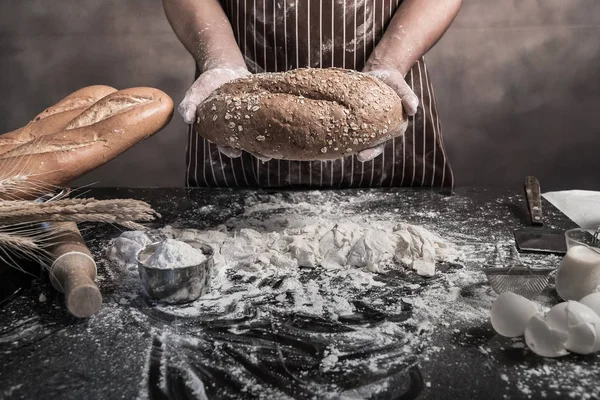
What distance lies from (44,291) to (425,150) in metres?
1.51

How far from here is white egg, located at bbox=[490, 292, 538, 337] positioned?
1.23m

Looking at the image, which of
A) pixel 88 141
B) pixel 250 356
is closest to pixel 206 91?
pixel 88 141

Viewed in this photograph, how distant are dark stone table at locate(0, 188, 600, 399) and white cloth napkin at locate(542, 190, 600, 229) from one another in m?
0.73

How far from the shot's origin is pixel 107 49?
3980mm

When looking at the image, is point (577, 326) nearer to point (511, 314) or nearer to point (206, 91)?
point (511, 314)

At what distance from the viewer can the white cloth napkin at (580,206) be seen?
6.88 feet

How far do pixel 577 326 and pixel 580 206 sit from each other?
1.17 m

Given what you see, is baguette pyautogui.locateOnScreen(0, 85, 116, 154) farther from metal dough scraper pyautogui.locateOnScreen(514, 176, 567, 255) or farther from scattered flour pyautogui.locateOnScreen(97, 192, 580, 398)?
metal dough scraper pyautogui.locateOnScreen(514, 176, 567, 255)

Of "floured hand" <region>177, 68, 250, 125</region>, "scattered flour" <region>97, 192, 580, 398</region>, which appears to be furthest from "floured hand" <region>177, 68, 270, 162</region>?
"scattered flour" <region>97, 192, 580, 398</region>

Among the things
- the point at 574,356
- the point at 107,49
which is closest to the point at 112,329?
the point at 574,356

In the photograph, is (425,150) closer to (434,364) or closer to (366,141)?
(366,141)

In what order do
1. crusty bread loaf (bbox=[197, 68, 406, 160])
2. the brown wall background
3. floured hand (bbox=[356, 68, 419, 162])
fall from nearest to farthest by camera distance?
crusty bread loaf (bbox=[197, 68, 406, 160]) < floured hand (bbox=[356, 68, 419, 162]) < the brown wall background

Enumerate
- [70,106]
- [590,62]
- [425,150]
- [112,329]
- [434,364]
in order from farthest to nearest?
[590,62]
[425,150]
[70,106]
[112,329]
[434,364]

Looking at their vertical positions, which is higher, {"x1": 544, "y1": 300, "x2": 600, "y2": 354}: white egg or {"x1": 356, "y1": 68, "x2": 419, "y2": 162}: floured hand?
{"x1": 356, "y1": 68, "x2": 419, "y2": 162}: floured hand
